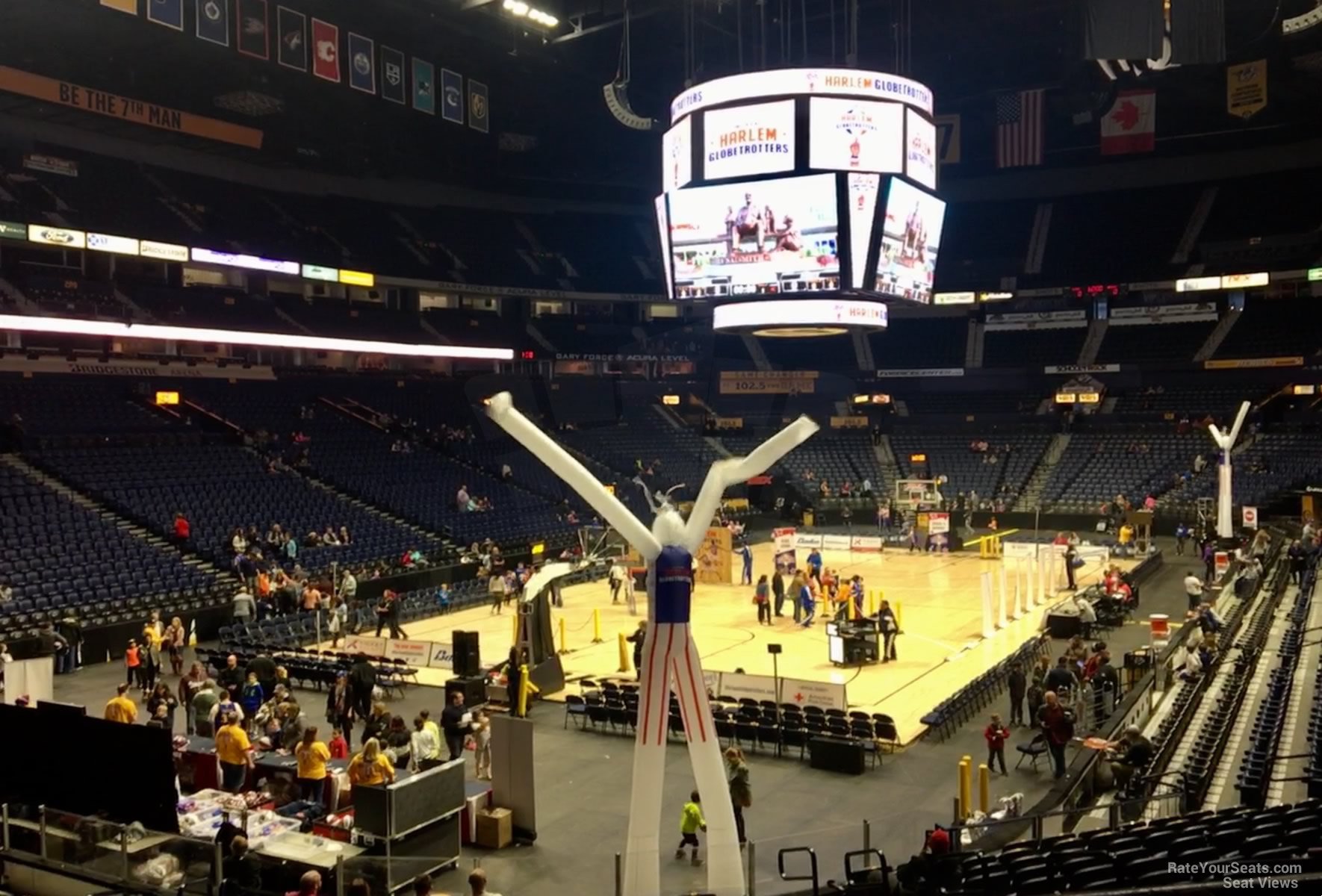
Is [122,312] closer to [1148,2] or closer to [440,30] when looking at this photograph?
[440,30]

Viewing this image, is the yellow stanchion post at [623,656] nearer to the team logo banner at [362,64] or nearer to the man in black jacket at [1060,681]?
the man in black jacket at [1060,681]

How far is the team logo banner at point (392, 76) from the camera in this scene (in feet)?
90.5

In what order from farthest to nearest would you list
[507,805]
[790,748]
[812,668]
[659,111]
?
[659,111] < [812,668] < [790,748] < [507,805]

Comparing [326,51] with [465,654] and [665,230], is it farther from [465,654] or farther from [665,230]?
[465,654]

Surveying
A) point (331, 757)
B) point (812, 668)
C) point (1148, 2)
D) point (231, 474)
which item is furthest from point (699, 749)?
point (231, 474)

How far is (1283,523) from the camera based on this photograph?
121ft

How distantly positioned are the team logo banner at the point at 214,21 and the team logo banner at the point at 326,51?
224 centimetres

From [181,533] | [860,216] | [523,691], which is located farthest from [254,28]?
[523,691]

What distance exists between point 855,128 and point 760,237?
2.86m

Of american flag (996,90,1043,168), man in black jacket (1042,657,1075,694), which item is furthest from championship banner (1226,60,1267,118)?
man in black jacket (1042,657,1075,694)

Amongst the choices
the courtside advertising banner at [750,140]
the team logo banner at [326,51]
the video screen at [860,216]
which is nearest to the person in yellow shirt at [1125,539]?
the video screen at [860,216]

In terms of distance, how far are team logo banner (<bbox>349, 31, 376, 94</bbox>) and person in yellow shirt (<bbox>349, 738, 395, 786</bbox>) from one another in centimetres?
1978

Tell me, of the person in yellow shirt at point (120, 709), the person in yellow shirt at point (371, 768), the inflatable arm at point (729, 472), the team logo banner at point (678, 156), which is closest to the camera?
the inflatable arm at point (729, 472)

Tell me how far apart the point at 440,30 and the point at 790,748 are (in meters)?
25.0
